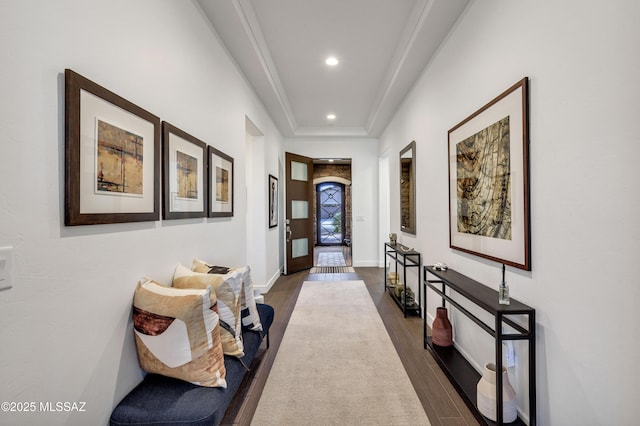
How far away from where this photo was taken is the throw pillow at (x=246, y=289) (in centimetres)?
193

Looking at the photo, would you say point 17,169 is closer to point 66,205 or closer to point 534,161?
point 66,205

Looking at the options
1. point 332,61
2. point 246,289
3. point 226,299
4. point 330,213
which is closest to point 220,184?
point 246,289

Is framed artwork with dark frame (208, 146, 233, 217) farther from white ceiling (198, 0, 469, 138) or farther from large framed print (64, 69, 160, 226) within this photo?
white ceiling (198, 0, 469, 138)

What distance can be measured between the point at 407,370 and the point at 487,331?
0.81m

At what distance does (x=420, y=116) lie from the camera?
339cm

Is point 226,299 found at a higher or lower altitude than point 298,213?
lower

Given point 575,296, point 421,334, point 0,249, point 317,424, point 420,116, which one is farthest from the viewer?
point 420,116

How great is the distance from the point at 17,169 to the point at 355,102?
4.33 metres

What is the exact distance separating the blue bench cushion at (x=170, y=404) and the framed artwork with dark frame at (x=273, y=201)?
3.36 meters

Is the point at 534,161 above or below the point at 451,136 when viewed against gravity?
below

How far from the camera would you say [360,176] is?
20.2 feet

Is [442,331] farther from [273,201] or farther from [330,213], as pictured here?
[330,213]

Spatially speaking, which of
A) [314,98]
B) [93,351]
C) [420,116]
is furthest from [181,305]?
[314,98]

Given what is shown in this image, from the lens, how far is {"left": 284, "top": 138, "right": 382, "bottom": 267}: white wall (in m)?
6.15
